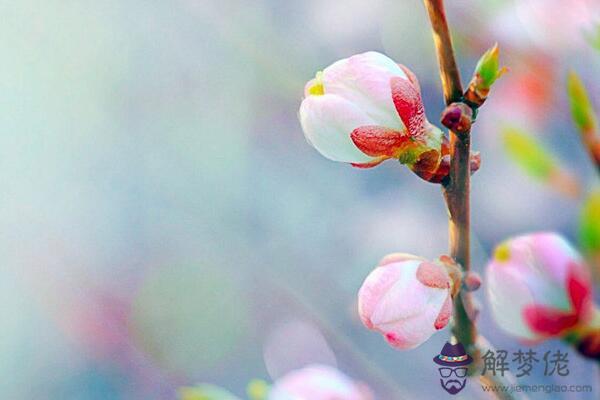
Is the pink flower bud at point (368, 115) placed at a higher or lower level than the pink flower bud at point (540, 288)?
higher

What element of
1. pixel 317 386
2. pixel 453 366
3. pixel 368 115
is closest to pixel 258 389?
pixel 317 386

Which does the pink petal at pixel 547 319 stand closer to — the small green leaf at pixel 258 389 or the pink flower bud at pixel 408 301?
the pink flower bud at pixel 408 301

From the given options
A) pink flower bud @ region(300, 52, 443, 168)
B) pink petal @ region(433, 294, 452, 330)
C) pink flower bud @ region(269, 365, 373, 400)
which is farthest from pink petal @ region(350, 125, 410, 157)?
pink flower bud @ region(269, 365, 373, 400)

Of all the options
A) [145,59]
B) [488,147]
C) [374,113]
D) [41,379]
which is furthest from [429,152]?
[41,379]

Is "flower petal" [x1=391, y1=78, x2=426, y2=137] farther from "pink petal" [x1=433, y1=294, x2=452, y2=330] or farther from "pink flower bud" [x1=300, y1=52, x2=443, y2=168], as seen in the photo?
"pink petal" [x1=433, y1=294, x2=452, y2=330]

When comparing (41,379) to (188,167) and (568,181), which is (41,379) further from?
(568,181)

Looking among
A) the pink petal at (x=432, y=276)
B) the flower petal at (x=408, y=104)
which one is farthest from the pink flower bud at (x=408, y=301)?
the flower petal at (x=408, y=104)
